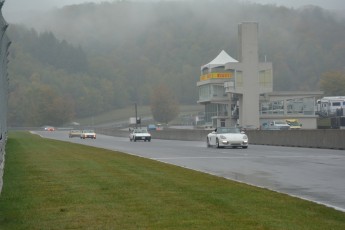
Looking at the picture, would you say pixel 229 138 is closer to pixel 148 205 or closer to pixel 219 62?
pixel 148 205

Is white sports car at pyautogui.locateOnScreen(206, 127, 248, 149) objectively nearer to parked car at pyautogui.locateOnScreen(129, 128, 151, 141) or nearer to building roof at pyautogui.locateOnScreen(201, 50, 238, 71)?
parked car at pyautogui.locateOnScreen(129, 128, 151, 141)

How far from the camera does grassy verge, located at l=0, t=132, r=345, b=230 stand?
10.0 meters

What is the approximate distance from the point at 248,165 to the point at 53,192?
41.5ft

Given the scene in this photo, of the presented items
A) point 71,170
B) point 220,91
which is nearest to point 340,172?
point 71,170

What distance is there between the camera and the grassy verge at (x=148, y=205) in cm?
1003

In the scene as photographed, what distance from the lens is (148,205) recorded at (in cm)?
1189

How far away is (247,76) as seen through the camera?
104 metres

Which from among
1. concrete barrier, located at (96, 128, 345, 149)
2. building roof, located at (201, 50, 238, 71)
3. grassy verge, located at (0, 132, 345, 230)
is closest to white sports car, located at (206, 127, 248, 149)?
concrete barrier, located at (96, 128, 345, 149)

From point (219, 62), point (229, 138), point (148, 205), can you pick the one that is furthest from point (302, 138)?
point (219, 62)

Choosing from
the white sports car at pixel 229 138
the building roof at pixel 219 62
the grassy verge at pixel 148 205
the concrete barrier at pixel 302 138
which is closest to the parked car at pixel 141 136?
the concrete barrier at pixel 302 138

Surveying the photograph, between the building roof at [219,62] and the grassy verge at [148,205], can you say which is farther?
the building roof at [219,62]

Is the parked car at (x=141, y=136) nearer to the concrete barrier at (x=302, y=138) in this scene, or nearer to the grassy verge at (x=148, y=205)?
the concrete barrier at (x=302, y=138)

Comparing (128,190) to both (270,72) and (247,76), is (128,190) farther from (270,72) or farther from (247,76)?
(270,72)

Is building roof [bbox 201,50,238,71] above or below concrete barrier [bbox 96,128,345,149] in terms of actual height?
above
